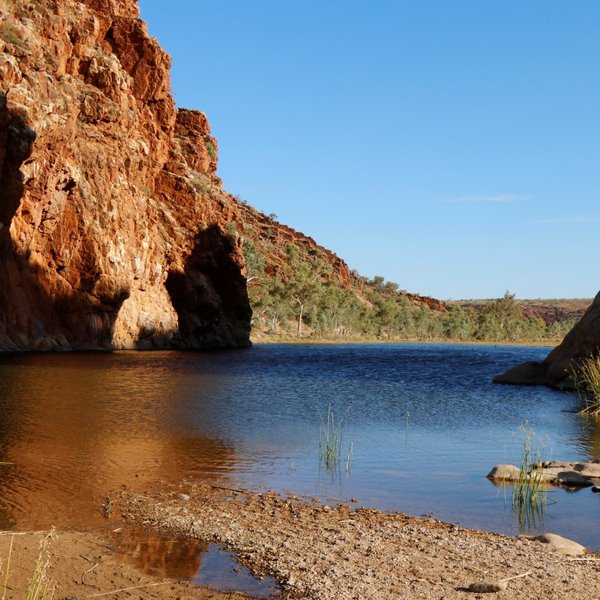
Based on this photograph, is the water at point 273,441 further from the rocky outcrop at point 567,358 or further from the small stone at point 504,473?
the rocky outcrop at point 567,358

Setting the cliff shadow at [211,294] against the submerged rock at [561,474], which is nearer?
the submerged rock at [561,474]

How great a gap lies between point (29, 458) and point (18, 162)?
34.5 metres

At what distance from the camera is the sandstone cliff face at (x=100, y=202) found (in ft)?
153

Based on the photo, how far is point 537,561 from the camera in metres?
7.97

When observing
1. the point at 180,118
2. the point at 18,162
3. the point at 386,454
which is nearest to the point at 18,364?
the point at 18,162

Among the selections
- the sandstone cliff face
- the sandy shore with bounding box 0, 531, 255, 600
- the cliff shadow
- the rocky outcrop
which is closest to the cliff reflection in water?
the sandy shore with bounding box 0, 531, 255, 600

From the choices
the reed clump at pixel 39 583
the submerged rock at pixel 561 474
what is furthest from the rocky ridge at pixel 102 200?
the reed clump at pixel 39 583

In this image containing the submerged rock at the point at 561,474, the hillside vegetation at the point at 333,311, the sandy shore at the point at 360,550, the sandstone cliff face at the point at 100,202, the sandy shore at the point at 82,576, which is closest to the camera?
the sandy shore at the point at 82,576

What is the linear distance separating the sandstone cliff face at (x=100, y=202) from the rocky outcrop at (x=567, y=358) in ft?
103

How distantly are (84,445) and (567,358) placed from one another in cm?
2632

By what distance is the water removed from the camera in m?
11.0

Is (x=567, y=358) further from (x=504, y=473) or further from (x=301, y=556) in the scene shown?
(x=301, y=556)

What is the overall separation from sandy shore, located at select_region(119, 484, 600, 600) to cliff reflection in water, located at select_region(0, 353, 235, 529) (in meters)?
1.22

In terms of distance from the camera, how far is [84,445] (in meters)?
15.4
